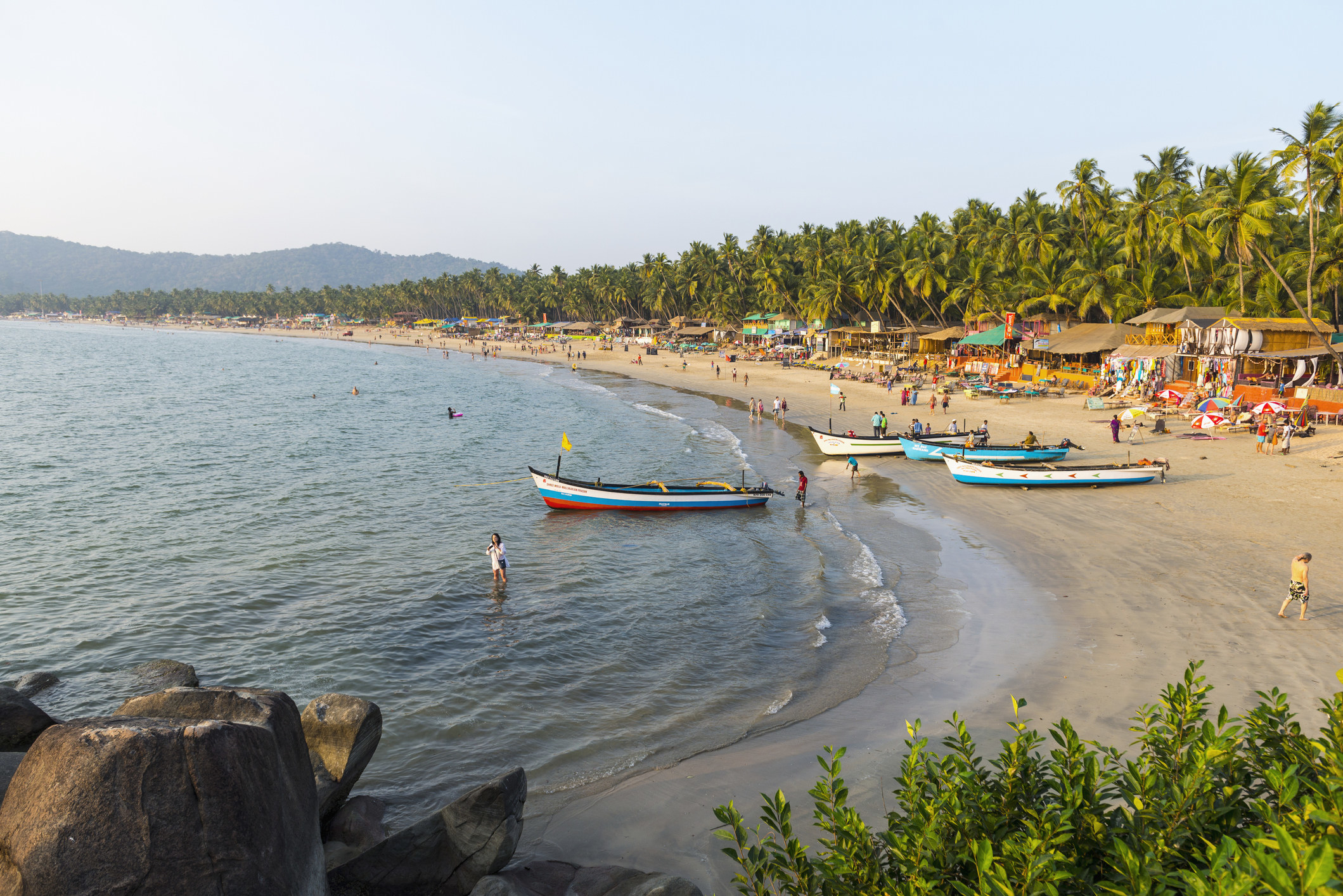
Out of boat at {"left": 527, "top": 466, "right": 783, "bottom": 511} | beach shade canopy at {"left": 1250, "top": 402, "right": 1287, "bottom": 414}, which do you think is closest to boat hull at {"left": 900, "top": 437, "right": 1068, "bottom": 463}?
beach shade canopy at {"left": 1250, "top": 402, "right": 1287, "bottom": 414}

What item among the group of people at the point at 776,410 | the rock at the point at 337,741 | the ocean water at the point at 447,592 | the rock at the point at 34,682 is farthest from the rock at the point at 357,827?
the group of people at the point at 776,410

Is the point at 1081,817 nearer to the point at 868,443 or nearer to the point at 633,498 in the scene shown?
the point at 633,498

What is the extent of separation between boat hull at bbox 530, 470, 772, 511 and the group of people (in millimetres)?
22631

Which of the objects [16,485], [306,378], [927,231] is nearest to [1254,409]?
[927,231]

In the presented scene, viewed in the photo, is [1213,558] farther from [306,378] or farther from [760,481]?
[306,378]

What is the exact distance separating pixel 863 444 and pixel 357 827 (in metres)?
31.9

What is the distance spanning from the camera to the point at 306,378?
85.0 metres

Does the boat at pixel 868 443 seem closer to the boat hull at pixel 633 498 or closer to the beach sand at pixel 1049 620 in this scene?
the beach sand at pixel 1049 620

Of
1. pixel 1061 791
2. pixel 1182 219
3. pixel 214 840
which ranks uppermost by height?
pixel 1182 219

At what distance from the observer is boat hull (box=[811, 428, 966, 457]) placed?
36219 mm

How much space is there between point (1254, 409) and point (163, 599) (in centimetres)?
4303

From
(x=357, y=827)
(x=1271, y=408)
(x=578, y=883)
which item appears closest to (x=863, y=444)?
(x=1271, y=408)

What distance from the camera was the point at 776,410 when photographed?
50.8 meters

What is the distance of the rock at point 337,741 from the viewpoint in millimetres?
9031
